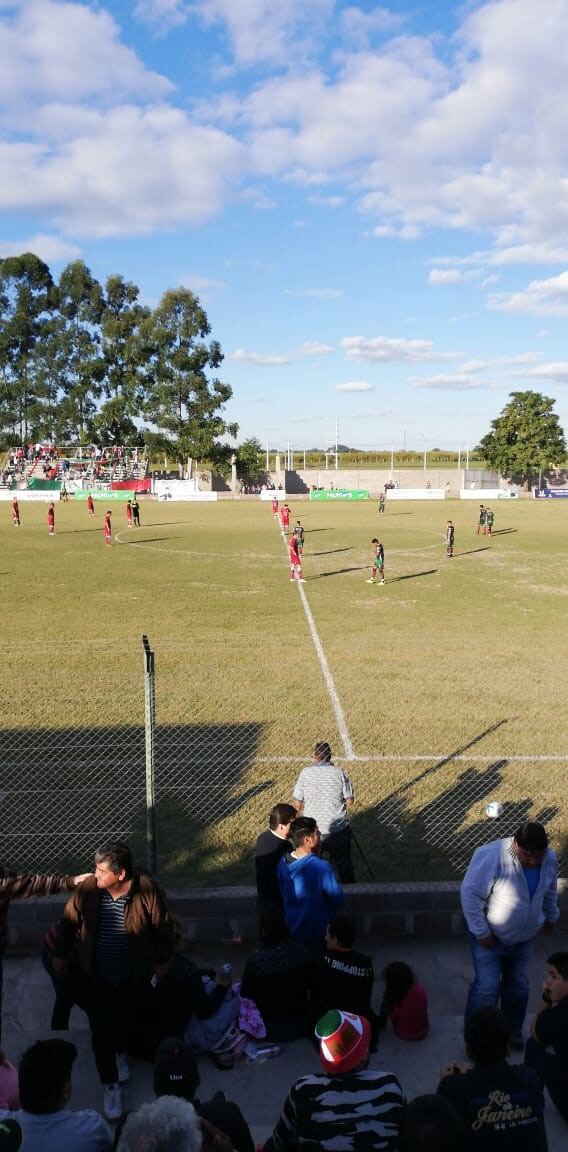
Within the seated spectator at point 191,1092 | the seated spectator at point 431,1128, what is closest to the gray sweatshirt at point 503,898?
the seated spectator at point 431,1128

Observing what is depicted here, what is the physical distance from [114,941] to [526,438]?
74.7 m

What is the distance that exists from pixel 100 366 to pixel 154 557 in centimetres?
5182

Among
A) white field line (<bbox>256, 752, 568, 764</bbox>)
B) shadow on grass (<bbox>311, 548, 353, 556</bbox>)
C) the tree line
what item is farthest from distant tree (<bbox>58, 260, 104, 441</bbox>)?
white field line (<bbox>256, 752, 568, 764</bbox>)

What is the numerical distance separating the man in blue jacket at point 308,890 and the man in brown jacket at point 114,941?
1.12 meters

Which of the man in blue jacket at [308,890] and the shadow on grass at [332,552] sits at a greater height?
the shadow on grass at [332,552]

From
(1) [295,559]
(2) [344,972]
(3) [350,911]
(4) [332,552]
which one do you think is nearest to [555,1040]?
(2) [344,972]

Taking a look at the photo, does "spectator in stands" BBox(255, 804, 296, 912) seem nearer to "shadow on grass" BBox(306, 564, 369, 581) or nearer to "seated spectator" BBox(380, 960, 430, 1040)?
"seated spectator" BBox(380, 960, 430, 1040)

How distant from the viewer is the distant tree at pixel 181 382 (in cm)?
7250

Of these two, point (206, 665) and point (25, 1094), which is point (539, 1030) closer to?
point (25, 1094)

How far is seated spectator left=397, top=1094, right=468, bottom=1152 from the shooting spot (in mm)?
2799

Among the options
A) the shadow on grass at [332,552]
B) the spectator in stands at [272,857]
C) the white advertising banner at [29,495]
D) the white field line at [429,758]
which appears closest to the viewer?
the spectator in stands at [272,857]

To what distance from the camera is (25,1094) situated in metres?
3.13

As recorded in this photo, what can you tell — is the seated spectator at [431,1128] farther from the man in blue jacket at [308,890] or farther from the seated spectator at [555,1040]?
the man in blue jacket at [308,890]

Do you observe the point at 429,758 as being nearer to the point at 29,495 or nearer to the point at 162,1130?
the point at 162,1130
